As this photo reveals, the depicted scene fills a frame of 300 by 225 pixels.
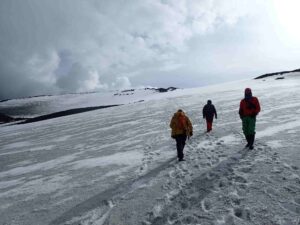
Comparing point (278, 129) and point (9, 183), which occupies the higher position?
point (9, 183)

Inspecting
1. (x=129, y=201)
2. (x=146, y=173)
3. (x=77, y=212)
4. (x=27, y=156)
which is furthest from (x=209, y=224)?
(x=27, y=156)

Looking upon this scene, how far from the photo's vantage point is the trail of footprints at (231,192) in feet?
20.1

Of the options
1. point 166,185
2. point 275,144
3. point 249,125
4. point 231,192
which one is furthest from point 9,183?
point 275,144

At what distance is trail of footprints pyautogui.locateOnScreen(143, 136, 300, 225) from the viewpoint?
6133 mm

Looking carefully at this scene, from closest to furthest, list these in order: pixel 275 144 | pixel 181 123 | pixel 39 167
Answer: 1. pixel 181 123
2. pixel 275 144
3. pixel 39 167

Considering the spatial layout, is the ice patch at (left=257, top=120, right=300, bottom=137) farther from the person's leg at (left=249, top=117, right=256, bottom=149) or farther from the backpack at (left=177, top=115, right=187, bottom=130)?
the backpack at (left=177, top=115, right=187, bottom=130)

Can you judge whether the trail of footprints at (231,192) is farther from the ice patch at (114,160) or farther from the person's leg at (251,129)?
the ice patch at (114,160)

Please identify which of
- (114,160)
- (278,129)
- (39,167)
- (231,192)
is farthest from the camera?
(278,129)

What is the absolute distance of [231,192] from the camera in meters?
7.26

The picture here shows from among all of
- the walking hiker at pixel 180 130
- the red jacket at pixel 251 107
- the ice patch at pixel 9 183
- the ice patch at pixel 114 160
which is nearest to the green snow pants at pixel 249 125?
Result: the red jacket at pixel 251 107

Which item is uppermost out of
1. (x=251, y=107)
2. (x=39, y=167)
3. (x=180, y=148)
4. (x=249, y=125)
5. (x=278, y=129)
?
(x=251, y=107)

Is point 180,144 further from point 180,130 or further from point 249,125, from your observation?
point 249,125

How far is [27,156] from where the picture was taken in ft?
55.6

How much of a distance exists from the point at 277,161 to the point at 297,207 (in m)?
3.23
